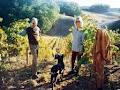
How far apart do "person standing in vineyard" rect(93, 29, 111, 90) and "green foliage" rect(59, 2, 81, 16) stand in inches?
868

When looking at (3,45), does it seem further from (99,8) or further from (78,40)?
(99,8)

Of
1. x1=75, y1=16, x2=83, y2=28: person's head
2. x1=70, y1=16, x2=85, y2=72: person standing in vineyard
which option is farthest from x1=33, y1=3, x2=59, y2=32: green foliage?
x1=75, y1=16, x2=83, y2=28: person's head

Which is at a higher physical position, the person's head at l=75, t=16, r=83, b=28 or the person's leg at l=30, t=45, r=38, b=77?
the person's head at l=75, t=16, r=83, b=28

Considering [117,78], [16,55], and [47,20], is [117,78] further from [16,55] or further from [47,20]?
[47,20]

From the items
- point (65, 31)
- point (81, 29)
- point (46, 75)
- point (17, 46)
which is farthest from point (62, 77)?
point (65, 31)

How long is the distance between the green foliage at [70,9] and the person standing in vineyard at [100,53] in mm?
22052

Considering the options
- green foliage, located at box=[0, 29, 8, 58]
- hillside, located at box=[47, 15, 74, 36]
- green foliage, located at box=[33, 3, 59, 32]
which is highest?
green foliage, located at box=[33, 3, 59, 32]

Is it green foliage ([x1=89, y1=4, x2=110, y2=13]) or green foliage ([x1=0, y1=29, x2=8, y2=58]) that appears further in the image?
green foliage ([x1=89, y1=4, x2=110, y2=13])

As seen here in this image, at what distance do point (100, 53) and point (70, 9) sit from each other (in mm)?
22953

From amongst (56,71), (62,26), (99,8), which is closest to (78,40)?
(56,71)

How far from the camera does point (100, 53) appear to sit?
1011 cm

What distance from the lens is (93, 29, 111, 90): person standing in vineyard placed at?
996 cm

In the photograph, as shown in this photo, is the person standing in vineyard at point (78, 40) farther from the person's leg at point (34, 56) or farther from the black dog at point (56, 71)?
the person's leg at point (34, 56)

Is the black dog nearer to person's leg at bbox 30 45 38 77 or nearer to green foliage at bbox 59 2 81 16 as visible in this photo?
person's leg at bbox 30 45 38 77
